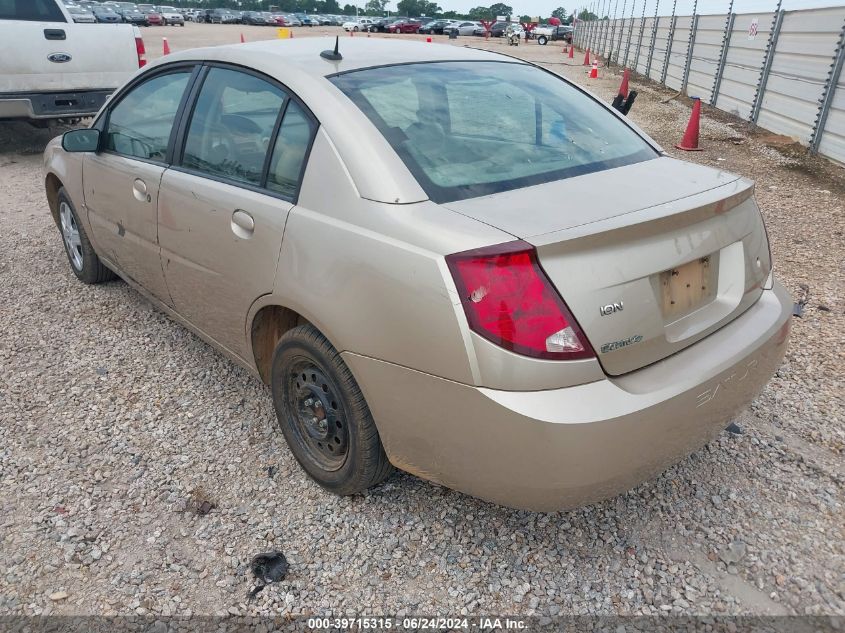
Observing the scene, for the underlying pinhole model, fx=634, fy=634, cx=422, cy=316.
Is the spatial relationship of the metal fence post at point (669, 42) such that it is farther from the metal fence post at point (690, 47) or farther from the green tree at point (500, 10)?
the green tree at point (500, 10)

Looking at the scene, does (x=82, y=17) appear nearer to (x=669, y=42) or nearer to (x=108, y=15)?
(x=669, y=42)

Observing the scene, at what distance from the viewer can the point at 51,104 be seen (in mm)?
7754

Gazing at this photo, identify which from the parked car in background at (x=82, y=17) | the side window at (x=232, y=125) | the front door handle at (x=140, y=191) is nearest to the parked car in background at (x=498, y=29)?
the parked car in background at (x=82, y=17)

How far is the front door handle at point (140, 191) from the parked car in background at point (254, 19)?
70.0 metres

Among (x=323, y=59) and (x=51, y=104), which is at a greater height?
(x=323, y=59)

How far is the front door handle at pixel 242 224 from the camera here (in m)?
2.48

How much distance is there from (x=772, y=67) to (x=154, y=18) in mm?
54232

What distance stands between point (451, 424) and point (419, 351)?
246 mm

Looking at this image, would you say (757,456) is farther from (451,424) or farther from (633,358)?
(451,424)

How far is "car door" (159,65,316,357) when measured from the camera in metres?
2.43

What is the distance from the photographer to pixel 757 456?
9.15 feet

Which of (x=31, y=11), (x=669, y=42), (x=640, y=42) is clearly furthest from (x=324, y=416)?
(x=640, y=42)

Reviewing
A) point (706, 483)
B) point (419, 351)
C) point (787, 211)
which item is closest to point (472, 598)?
point (419, 351)

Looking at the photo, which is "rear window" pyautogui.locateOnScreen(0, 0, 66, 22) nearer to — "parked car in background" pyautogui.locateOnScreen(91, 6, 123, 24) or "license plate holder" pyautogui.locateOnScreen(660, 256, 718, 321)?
"license plate holder" pyautogui.locateOnScreen(660, 256, 718, 321)
